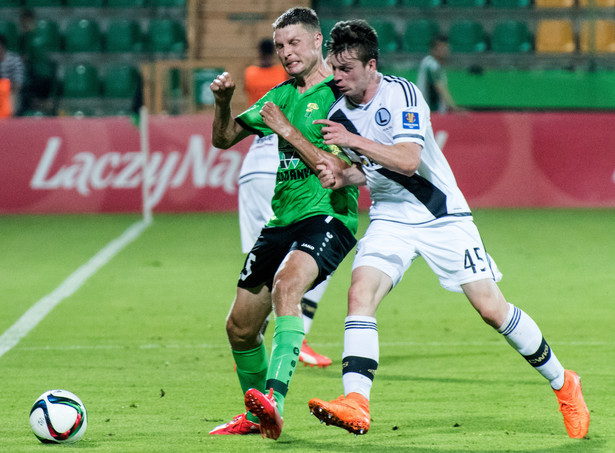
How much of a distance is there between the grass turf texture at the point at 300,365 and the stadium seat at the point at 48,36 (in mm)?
7623

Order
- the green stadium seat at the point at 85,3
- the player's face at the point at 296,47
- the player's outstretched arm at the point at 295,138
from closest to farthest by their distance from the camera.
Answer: the player's outstretched arm at the point at 295,138 → the player's face at the point at 296,47 → the green stadium seat at the point at 85,3

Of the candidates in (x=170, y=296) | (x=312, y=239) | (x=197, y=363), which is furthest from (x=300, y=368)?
(x=170, y=296)

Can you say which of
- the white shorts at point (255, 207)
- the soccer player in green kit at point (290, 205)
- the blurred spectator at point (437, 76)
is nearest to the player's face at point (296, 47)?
the soccer player in green kit at point (290, 205)

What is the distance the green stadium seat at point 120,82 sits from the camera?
18812 mm

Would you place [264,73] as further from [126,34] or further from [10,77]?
[126,34]

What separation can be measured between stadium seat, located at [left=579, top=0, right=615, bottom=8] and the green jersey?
49.8 feet

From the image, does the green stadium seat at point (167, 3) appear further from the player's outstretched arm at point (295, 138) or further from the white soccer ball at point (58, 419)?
the white soccer ball at point (58, 419)

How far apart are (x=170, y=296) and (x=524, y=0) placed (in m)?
12.6

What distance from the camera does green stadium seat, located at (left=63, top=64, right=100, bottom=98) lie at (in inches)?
741

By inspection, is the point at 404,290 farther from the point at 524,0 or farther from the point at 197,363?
the point at 524,0

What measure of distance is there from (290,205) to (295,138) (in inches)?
16.2

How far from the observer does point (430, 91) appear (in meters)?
16.5

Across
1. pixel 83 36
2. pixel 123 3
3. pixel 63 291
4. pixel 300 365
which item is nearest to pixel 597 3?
pixel 123 3

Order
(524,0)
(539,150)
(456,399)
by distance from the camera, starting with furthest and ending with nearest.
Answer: (524,0), (539,150), (456,399)
